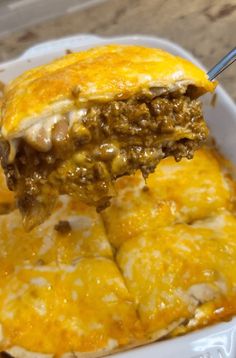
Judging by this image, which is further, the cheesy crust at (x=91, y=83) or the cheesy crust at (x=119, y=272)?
the cheesy crust at (x=119, y=272)

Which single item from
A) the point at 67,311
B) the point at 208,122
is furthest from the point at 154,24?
the point at 67,311

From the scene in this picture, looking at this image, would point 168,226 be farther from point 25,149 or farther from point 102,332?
point 25,149

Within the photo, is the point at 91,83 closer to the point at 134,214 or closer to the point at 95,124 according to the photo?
the point at 95,124

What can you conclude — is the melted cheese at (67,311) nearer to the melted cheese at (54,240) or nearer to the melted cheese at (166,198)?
the melted cheese at (54,240)

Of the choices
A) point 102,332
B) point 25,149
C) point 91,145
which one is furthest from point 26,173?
point 102,332

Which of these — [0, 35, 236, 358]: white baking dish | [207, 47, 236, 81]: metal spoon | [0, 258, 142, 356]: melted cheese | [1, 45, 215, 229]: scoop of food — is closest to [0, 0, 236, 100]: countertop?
[0, 35, 236, 358]: white baking dish

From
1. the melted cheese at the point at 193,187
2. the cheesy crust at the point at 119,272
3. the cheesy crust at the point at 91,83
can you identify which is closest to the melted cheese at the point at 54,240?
the cheesy crust at the point at 119,272
